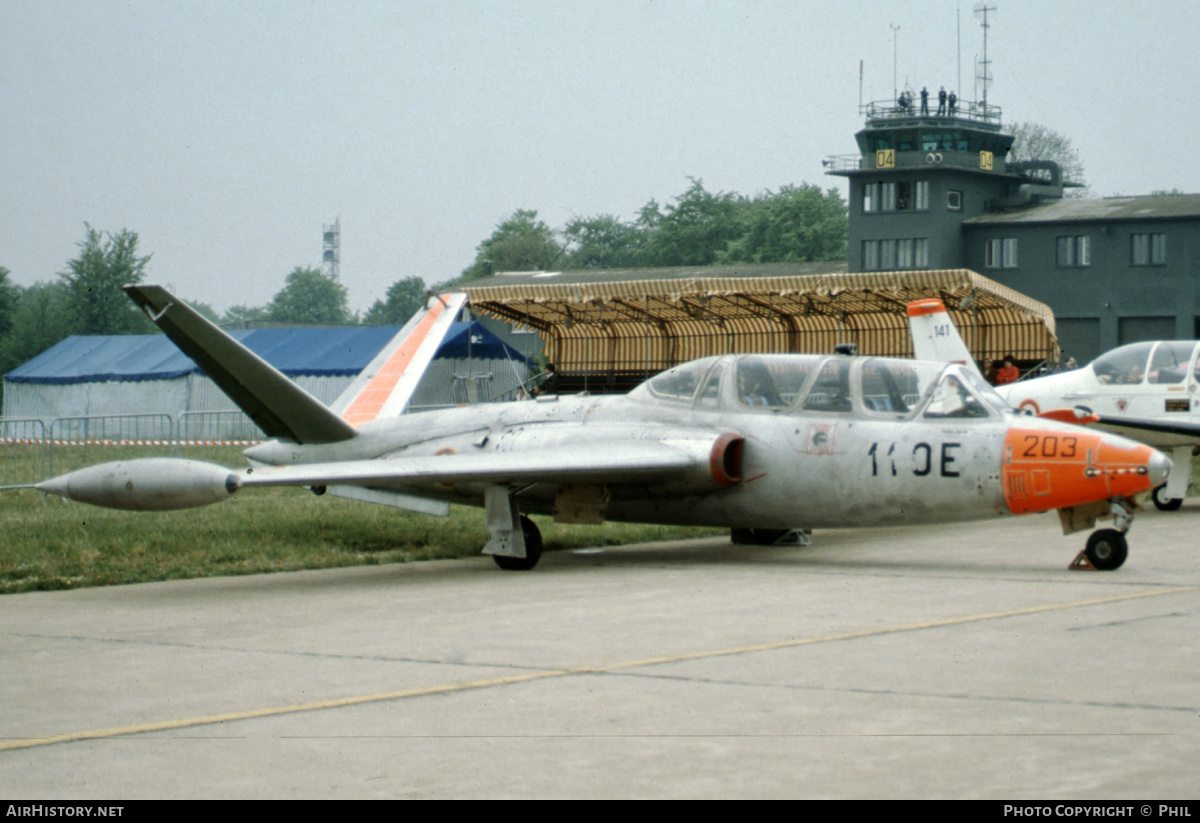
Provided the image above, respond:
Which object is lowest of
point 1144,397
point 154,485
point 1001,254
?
point 154,485

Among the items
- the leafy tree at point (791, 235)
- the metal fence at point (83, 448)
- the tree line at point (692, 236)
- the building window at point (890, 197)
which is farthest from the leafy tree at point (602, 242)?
the metal fence at point (83, 448)

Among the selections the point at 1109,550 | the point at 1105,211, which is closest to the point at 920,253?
the point at 1105,211

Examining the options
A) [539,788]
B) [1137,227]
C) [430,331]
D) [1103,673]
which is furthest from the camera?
[1137,227]

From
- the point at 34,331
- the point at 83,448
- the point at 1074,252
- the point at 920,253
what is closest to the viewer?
the point at 83,448

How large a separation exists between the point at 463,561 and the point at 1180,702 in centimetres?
833

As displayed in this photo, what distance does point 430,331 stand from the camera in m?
18.3

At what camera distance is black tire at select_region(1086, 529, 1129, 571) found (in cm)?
1092

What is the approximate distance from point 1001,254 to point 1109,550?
6150 centimetres

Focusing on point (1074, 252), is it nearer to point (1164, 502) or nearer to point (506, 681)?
point (1164, 502)

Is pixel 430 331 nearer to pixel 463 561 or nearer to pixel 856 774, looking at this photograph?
pixel 463 561

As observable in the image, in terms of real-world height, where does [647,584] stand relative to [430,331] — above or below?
below

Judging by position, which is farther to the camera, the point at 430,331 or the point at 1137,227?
the point at 1137,227

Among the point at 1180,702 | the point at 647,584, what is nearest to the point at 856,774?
the point at 1180,702

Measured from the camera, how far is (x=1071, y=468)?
10727 mm
